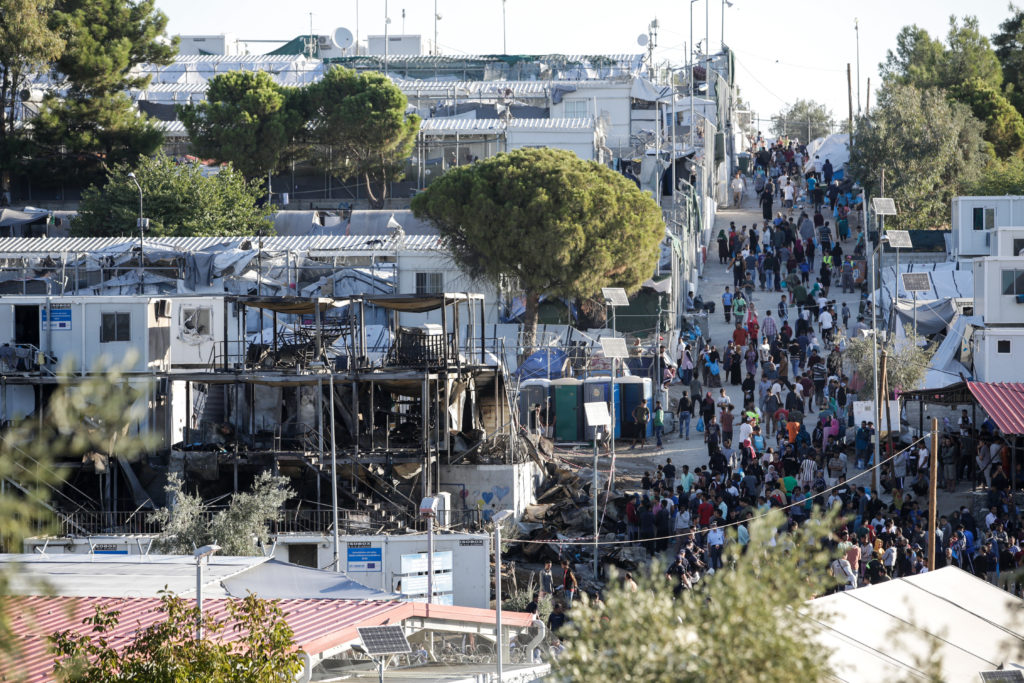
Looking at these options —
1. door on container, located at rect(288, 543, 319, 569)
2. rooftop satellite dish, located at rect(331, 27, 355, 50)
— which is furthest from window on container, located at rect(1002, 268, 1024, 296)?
rooftop satellite dish, located at rect(331, 27, 355, 50)

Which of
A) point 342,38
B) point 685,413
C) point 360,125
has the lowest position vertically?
point 685,413

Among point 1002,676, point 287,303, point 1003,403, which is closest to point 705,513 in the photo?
point 1003,403

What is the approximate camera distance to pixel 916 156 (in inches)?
2130

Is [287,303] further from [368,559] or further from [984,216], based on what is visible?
[984,216]

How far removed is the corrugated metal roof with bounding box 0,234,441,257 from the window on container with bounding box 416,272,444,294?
31.0 inches

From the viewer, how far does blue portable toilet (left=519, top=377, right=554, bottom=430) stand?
33.7 metres

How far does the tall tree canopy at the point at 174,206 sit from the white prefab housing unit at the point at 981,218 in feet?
79.6

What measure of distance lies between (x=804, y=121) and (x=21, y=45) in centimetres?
6148

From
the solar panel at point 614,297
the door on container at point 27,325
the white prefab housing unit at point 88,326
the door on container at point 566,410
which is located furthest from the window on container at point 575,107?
the door on container at point 27,325

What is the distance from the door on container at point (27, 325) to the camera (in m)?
31.8

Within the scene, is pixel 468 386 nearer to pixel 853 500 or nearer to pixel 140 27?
pixel 853 500

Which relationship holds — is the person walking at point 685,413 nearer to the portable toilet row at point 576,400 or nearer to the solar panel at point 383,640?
the portable toilet row at point 576,400

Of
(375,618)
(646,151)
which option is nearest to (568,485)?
(375,618)

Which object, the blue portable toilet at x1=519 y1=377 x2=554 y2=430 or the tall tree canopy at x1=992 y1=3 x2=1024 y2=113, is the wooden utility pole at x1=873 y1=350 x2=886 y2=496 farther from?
the tall tree canopy at x1=992 y1=3 x2=1024 y2=113
